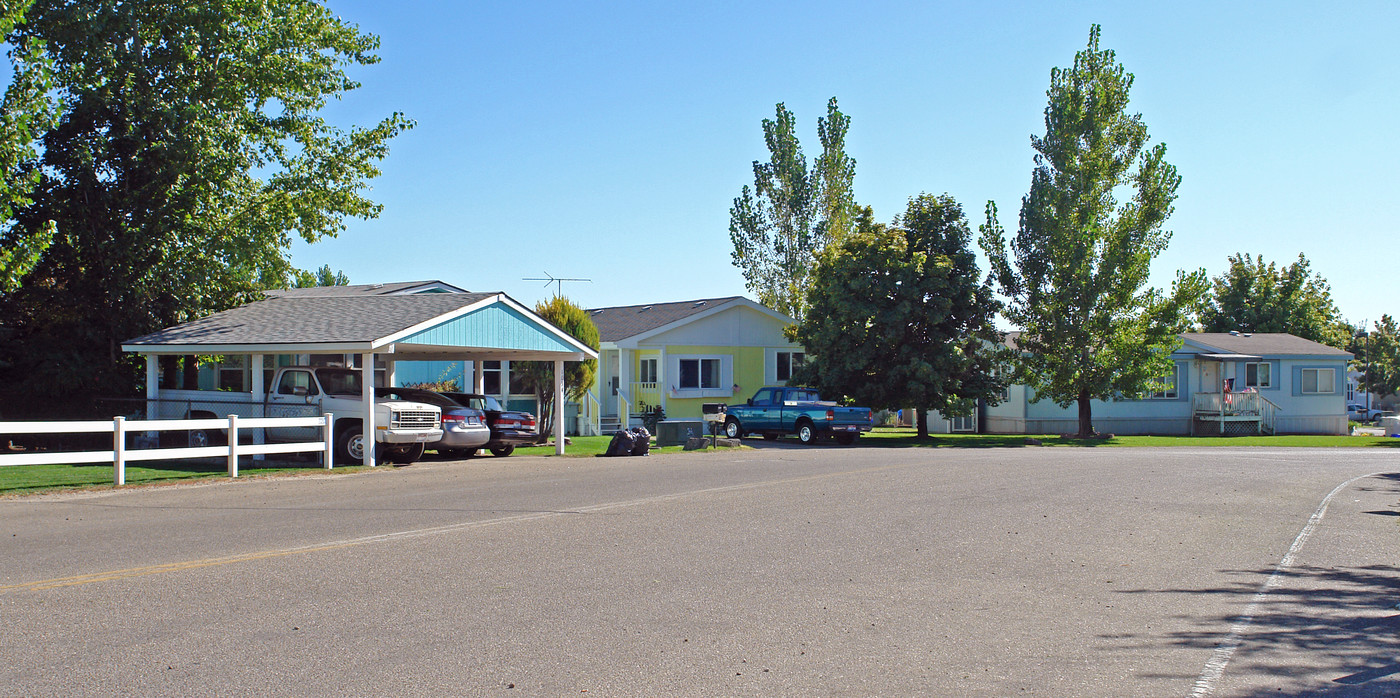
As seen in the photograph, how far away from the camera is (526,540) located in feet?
34.2

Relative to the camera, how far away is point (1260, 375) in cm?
4519

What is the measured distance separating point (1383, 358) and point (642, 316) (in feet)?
213

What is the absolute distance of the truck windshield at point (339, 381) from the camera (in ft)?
69.2

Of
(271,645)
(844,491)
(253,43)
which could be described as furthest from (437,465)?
(271,645)

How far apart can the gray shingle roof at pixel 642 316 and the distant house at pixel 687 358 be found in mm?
74

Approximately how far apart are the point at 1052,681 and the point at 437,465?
16791 mm

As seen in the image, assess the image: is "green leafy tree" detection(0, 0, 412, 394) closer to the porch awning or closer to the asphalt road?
the asphalt road

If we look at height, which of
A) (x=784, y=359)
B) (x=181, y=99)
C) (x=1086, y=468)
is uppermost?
(x=181, y=99)

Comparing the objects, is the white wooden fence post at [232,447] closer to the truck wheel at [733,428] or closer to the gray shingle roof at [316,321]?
the gray shingle roof at [316,321]

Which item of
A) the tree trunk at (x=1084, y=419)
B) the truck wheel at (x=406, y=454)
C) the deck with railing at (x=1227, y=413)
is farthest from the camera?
the deck with railing at (x=1227, y=413)

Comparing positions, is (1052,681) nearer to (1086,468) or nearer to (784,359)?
(1086,468)

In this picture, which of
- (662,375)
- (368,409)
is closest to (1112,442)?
(662,375)

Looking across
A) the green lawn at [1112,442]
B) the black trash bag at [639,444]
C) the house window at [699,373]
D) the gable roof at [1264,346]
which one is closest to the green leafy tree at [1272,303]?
the gable roof at [1264,346]

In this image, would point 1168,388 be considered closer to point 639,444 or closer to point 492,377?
point 492,377
